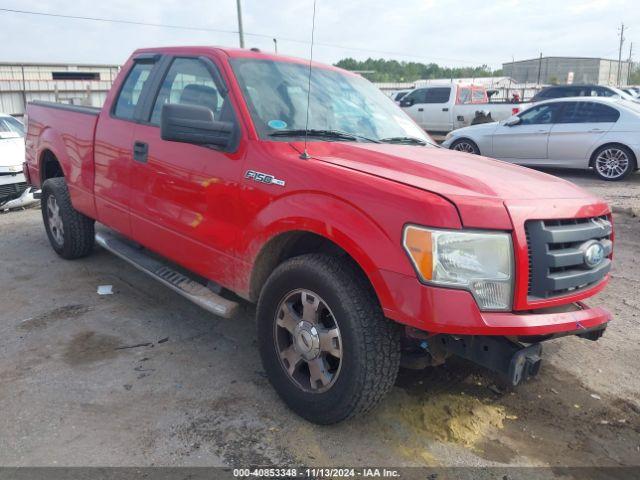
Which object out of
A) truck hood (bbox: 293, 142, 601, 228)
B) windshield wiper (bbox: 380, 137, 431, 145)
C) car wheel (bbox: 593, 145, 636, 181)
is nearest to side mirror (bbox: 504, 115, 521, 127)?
car wheel (bbox: 593, 145, 636, 181)

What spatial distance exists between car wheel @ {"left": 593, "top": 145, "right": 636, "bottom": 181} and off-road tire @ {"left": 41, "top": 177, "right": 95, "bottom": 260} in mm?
9272

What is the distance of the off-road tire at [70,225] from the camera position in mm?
5422

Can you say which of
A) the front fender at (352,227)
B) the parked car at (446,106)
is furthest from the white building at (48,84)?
the front fender at (352,227)

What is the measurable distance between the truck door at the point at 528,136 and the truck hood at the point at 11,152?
9.02 m

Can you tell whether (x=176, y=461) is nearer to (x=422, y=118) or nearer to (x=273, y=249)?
(x=273, y=249)

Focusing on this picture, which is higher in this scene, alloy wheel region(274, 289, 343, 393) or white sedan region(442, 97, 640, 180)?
white sedan region(442, 97, 640, 180)

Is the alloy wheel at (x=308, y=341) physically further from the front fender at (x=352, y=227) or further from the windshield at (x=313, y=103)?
the windshield at (x=313, y=103)

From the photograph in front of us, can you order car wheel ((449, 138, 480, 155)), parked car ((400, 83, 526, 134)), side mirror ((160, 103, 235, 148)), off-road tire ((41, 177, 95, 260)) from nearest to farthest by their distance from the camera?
side mirror ((160, 103, 235, 148)) < off-road tire ((41, 177, 95, 260)) < car wheel ((449, 138, 480, 155)) < parked car ((400, 83, 526, 134))

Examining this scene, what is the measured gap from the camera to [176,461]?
2672mm

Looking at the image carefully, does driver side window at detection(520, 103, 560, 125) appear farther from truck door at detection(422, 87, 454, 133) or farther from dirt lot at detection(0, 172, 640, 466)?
dirt lot at detection(0, 172, 640, 466)

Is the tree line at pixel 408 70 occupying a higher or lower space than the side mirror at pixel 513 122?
Answer: higher

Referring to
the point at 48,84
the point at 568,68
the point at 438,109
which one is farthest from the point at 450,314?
the point at 568,68

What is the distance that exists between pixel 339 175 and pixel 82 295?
3.11 meters

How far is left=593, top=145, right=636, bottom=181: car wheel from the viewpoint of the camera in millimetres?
10385
